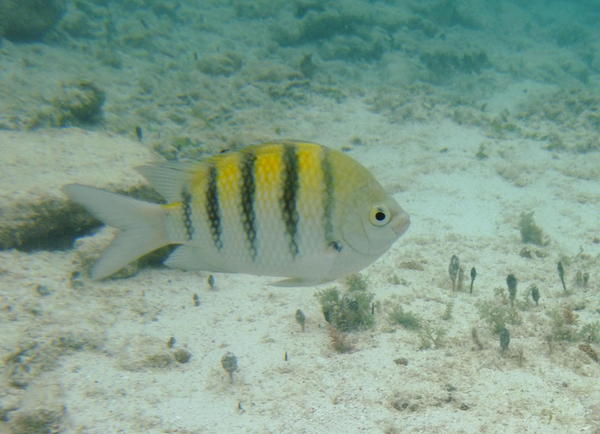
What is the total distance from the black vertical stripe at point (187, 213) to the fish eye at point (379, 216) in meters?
0.95

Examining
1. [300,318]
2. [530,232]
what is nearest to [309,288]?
[300,318]

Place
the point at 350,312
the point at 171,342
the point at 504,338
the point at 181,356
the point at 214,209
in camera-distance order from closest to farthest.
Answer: the point at 214,209, the point at 504,338, the point at 181,356, the point at 171,342, the point at 350,312

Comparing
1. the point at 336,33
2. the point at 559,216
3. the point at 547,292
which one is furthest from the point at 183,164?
the point at 336,33

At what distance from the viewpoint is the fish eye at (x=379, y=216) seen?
229cm

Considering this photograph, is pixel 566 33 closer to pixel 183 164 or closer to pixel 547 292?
pixel 547 292

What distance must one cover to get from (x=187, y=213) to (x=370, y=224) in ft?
3.18

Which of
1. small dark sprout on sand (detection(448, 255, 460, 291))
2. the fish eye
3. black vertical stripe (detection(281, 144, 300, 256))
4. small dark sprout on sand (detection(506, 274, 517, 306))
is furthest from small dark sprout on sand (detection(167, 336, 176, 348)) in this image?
small dark sprout on sand (detection(506, 274, 517, 306))

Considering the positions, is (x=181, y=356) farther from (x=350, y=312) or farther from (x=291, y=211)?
(x=291, y=211)

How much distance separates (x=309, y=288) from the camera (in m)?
5.48

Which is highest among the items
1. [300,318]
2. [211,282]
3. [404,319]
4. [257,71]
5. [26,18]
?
[26,18]

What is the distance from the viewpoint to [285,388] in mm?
3932

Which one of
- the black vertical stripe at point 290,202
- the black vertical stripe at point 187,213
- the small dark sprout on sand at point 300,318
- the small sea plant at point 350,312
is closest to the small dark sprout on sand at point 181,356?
the small dark sprout on sand at point 300,318

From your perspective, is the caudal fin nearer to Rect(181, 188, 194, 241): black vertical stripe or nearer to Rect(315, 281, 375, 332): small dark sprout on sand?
Rect(181, 188, 194, 241): black vertical stripe

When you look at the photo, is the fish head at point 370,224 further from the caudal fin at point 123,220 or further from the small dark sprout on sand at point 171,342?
the small dark sprout on sand at point 171,342
